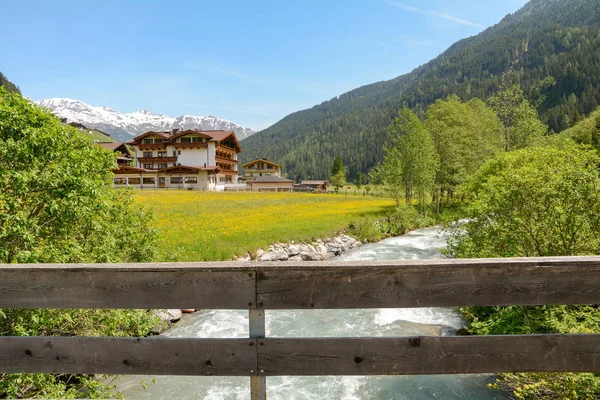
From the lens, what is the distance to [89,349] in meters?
2.35

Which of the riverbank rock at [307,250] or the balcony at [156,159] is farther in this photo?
the balcony at [156,159]

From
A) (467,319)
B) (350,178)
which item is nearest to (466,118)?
(467,319)

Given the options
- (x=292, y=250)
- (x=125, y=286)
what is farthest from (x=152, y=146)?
(x=125, y=286)

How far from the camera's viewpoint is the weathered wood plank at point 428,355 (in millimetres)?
2311

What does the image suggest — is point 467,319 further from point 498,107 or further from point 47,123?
point 498,107

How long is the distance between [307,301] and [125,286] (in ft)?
4.27

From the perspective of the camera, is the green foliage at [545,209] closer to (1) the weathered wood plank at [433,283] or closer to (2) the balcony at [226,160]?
(1) the weathered wood plank at [433,283]

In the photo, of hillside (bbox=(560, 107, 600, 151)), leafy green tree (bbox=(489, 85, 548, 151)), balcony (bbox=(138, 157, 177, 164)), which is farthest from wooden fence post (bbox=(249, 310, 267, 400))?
balcony (bbox=(138, 157, 177, 164))

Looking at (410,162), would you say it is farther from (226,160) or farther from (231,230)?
(226,160)

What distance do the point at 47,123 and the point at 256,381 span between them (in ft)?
21.7

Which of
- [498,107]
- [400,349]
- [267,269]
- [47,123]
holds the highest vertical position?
[498,107]

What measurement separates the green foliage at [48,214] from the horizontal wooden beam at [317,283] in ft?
10.8

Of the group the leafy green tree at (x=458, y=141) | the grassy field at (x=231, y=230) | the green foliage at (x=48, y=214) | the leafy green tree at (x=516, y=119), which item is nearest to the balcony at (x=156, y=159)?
the grassy field at (x=231, y=230)

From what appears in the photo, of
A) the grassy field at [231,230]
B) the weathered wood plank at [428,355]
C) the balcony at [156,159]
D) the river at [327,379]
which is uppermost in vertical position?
the balcony at [156,159]
